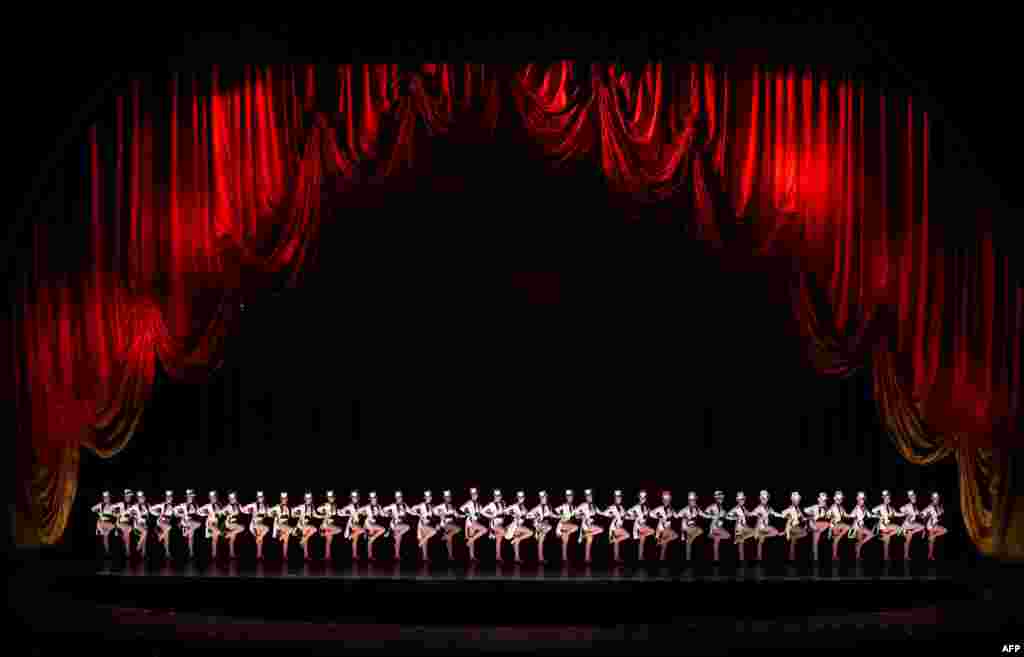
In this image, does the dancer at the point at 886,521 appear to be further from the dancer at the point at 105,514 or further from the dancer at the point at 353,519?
the dancer at the point at 105,514

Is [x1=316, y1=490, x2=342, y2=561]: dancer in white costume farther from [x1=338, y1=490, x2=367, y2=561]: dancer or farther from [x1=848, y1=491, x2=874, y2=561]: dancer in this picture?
[x1=848, y1=491, x2=874, y2=561]: dancer

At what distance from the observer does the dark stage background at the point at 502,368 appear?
10.0 m

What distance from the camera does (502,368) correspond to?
10.2 meters

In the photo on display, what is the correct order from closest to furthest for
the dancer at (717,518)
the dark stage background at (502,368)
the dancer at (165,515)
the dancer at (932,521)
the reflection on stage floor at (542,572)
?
the reflection on stage floor at (542,572), the dancer at (932,521), the dancer at (717,518), the dancer at (165,515), the dark stage background at (502,368)

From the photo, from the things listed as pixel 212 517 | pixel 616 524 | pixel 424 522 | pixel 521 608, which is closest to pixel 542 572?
pixel 521 608

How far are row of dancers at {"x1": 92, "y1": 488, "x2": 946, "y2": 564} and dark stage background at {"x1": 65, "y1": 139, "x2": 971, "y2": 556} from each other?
48cm

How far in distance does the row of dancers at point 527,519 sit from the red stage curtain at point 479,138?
1.66 feet

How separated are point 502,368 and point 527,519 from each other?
50.4 inches

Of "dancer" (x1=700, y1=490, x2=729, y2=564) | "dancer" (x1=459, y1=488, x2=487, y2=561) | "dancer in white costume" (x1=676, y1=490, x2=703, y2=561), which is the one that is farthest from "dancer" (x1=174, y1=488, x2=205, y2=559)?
"dancer" (x1=700, y1=490, x2=729, y2=564)

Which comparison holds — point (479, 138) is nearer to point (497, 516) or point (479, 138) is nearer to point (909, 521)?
point (497, 516)

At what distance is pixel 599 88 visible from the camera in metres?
9.41

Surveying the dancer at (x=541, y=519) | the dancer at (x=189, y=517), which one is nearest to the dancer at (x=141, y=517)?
the dancer at (x=189, y=517)

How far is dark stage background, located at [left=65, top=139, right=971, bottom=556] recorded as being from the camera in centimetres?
1001

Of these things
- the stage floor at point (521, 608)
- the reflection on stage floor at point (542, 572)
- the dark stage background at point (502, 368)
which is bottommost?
the stage floor at point (521, 608)
